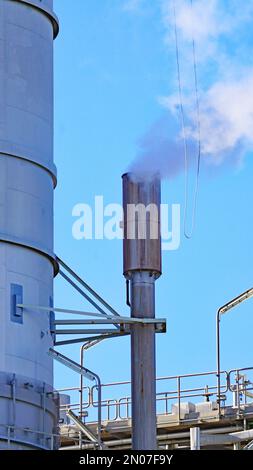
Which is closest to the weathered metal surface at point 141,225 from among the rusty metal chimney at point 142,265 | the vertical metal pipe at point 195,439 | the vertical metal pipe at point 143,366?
the rusty metal chimney at point 142,265

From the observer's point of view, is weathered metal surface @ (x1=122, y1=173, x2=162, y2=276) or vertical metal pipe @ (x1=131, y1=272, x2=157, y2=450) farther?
weathered metal surface @ (x1=122, y1=173, x2=162, y2=276)

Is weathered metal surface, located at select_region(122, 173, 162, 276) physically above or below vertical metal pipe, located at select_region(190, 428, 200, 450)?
above

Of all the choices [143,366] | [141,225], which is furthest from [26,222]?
[143,366]

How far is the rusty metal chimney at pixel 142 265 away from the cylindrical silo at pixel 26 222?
1989 mm

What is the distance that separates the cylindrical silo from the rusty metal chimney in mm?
1989

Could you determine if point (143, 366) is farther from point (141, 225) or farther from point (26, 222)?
point (26, 222)

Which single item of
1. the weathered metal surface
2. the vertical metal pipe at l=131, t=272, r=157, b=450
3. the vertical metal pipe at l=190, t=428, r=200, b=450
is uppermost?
the weathered metal surface

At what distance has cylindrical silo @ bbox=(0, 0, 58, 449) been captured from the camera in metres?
39.8

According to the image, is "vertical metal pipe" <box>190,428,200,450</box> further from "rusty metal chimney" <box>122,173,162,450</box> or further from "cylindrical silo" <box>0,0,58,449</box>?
"cylindrical silo" <box>0,0,58,449</box>

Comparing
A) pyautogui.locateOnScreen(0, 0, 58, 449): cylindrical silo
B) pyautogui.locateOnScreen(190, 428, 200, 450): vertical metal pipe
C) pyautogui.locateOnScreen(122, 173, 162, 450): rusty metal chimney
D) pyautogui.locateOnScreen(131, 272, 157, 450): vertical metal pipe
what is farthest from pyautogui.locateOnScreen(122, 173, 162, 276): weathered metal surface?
pyautogui.locateOnScreen(190, 428, 200, 450): vertical metal pipe

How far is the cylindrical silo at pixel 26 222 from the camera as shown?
39.8m
